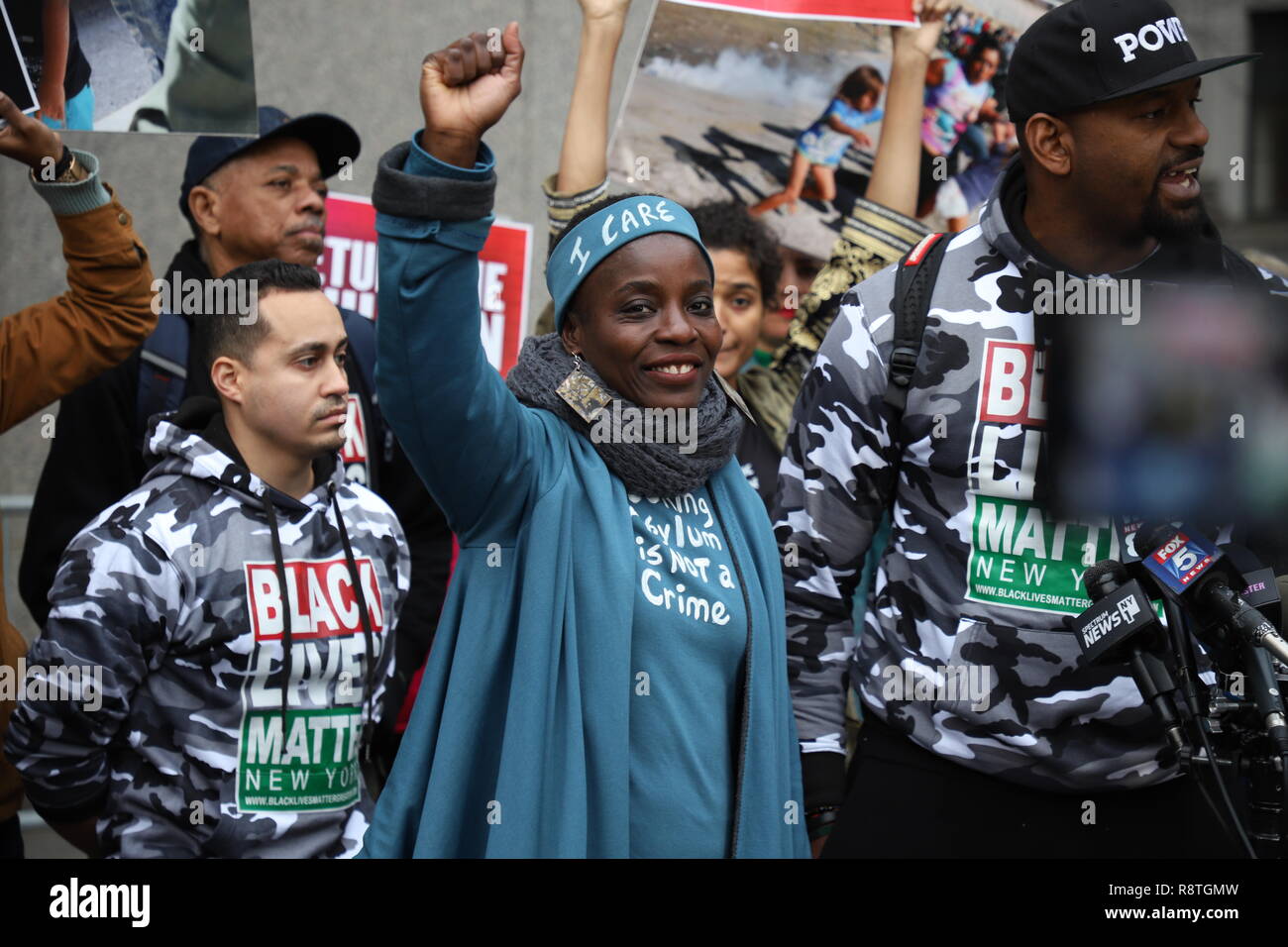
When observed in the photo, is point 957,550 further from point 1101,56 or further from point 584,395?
point 1101,56

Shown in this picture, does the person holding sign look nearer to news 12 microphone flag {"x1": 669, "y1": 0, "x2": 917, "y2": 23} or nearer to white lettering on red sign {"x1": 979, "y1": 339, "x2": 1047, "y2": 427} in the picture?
white lettering on red sign {"x1": 979, "y1": 339, "x2": 1047, "y2": 427}

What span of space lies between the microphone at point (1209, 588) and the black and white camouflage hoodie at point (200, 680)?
181 centimetres

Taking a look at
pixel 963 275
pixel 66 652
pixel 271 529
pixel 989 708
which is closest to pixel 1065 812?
pixel 989 708

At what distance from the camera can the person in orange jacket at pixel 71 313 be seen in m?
3.62

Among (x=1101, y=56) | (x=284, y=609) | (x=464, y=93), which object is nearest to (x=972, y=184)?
(x=1101, y=56)

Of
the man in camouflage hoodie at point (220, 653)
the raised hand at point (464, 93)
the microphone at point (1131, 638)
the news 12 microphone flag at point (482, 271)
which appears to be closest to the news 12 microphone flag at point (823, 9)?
the news 12 microphone flag at point (482, 271)

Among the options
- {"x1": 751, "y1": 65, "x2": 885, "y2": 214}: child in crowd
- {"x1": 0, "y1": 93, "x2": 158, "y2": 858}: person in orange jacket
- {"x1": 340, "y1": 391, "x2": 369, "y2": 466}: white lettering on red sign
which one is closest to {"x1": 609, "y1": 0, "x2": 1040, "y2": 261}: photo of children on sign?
{"x1": 751, "y1": 65, "x2": 885, "y2": 214}: child in crowd

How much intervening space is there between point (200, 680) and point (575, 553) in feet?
3.79

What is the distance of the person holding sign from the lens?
2307mm

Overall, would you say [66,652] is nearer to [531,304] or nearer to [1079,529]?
[1079,529]

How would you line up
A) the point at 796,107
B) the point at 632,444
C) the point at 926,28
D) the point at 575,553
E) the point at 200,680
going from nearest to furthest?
the point at 575,553 < the point at 632,444 < the point at 200,680 < the point at 926,28 < the point at 796,107

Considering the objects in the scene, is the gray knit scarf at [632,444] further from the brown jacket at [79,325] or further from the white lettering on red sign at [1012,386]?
the brown jacket at [79,325]

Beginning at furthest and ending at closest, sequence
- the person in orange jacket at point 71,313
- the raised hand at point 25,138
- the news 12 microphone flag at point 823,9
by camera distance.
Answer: the news 12 microphone flag at point 823,9 < the person in orange jacket at point 71,313 < the raised hand at point 25,138

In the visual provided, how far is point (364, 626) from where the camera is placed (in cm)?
356
